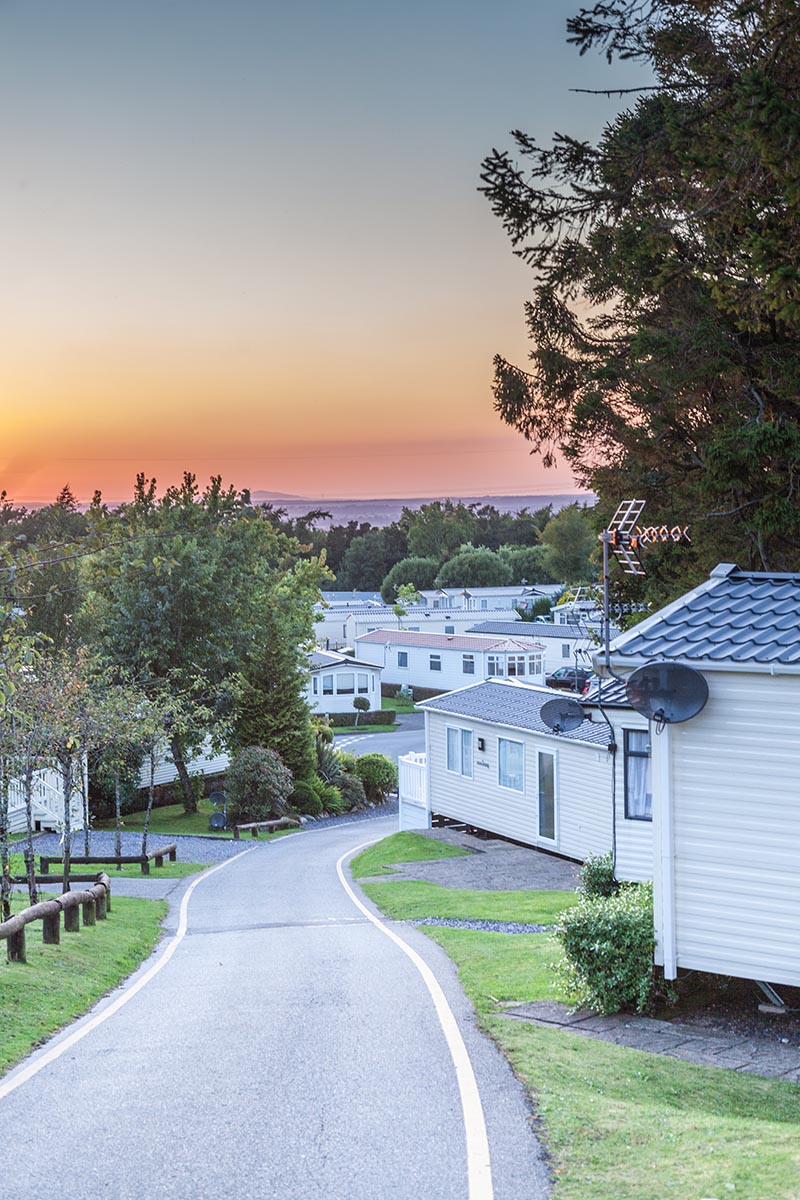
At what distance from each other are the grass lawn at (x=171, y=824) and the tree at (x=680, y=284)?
800 inches

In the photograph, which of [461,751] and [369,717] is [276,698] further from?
[369,717]

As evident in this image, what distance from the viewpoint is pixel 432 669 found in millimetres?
69250

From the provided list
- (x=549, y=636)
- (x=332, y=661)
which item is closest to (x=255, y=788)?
(x=332, y=661)

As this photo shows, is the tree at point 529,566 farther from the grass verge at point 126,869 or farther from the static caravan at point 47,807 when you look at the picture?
the grass verge at point 126,869

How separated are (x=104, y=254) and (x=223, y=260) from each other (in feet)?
9.45

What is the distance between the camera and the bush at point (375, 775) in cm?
4509

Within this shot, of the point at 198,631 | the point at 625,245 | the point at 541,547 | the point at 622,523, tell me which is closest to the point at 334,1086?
the point at 622,523

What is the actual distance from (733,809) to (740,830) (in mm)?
178

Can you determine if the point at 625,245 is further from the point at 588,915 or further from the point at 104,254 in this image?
the point at 104,254

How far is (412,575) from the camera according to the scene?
120 meters

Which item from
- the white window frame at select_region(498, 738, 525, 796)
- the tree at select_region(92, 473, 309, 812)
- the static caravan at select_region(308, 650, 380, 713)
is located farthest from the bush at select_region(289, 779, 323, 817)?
the static caravan at select_region(308, 650, 380, 713)

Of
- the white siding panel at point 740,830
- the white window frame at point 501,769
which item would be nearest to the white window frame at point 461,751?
the white window frame at point 501,769

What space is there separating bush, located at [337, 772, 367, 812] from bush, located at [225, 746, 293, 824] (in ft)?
15.2

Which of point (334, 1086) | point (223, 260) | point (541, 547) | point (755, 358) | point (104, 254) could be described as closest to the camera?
point (334, 1086)
